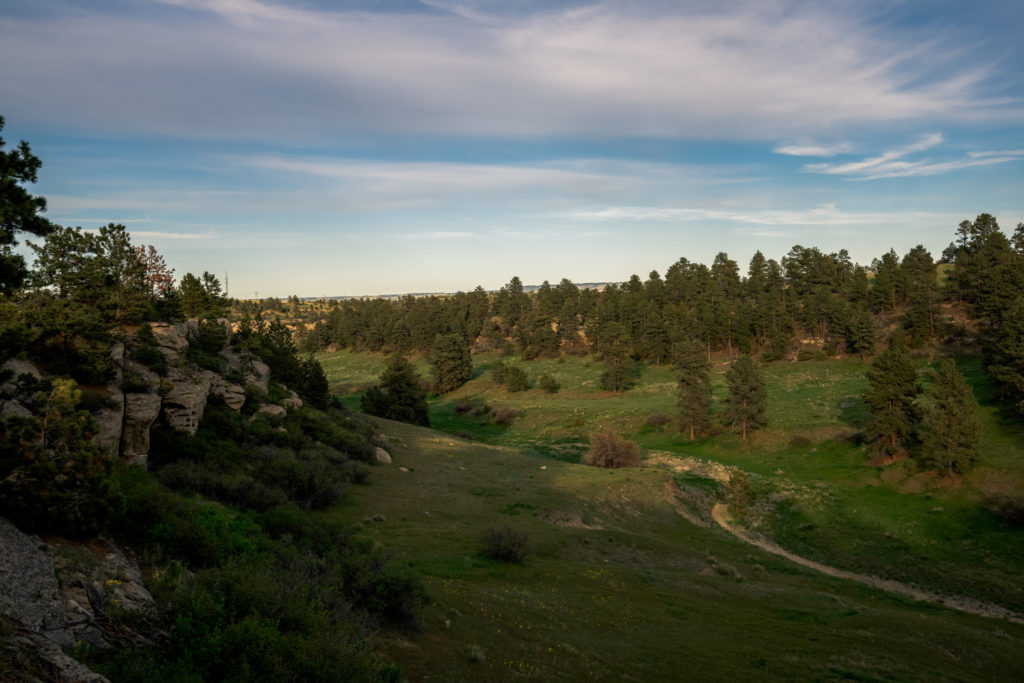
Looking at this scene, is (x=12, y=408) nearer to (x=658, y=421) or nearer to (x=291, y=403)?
(x=291, y=403)

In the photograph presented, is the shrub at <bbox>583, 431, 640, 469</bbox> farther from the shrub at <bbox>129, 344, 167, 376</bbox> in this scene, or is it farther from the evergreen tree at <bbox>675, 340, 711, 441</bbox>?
the shrub at <bbox>129, 344, 167, 376</bbox>

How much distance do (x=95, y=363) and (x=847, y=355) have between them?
11063 centimetres

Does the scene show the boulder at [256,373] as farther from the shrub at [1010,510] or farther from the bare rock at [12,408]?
the shrub at [1010,510]

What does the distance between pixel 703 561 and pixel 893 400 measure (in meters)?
35.2

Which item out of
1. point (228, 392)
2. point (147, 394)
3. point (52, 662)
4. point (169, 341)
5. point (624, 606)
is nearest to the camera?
point (52, 662)

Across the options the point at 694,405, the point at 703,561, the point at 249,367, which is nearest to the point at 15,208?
the point at 249,367

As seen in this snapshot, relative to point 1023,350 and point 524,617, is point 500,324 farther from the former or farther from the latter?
point 524,617

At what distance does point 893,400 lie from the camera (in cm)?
5166

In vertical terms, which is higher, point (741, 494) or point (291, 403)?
point (291, 403)

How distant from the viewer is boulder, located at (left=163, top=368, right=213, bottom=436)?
77.9 feet

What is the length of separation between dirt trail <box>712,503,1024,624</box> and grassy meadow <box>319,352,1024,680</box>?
0.95m

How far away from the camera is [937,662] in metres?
17.9

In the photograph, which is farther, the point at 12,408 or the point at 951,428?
the point at 951,428

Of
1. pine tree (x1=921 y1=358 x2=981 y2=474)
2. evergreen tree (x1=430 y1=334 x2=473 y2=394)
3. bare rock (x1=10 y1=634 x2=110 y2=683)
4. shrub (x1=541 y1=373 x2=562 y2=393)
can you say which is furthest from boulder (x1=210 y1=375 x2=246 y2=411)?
evergreen tree (x1=430 y1=334 x2=473 y2=394)
